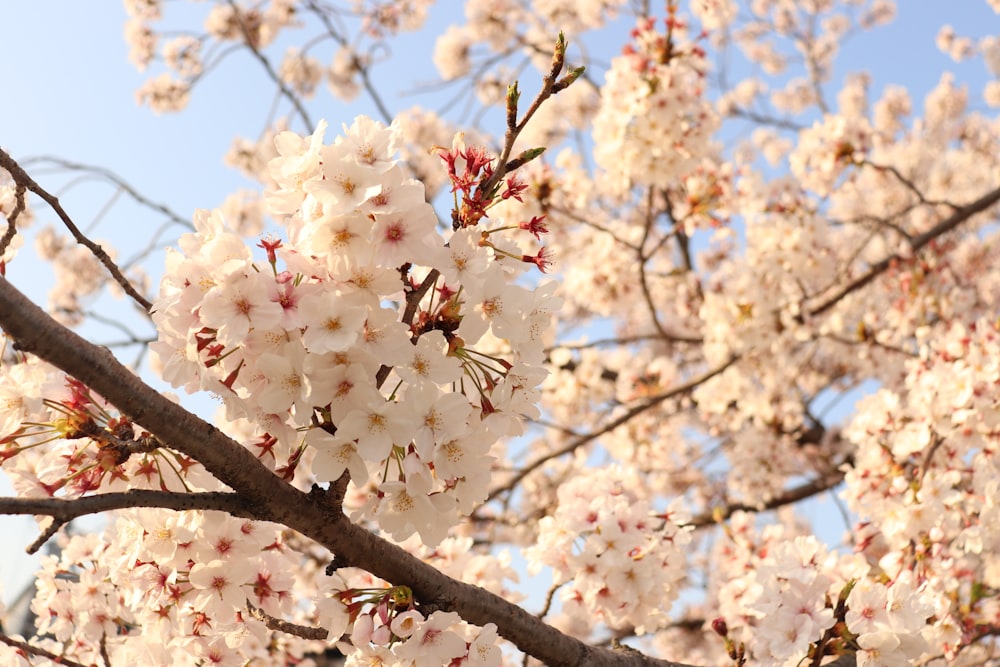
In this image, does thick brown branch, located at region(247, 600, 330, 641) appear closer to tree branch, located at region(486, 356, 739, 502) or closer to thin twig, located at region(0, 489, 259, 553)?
thin twig, located at region(0, 489, 259, 553)

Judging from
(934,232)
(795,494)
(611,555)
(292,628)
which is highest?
(934,232)

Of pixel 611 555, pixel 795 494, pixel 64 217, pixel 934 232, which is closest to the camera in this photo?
pixel 64 217

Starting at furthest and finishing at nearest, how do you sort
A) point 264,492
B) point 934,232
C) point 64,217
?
point 934,232 → point 64,217 → point 264,492

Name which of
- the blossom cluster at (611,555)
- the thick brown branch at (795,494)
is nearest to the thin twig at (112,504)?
the blossom cluster at (611,555)

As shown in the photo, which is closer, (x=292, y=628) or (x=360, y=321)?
(x=360, y=321)

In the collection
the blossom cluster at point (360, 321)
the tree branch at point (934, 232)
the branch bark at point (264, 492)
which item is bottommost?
the branch bark at point (264, 492)

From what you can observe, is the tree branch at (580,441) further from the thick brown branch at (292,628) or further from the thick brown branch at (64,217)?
the thick brown branch at (64,217)

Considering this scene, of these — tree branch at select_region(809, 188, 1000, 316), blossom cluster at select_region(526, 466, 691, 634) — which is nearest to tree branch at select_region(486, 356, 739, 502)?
tree branch at select_region(809, 188, 1000, 316)

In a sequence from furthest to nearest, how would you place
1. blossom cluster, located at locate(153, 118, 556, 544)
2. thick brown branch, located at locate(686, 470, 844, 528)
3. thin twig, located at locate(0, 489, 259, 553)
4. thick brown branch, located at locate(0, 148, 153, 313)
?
thick brown branch, located at locate(686, 470, 844, 528) → thick brown branch, located at locate(0, 148, 153, 313) → blossom cluster, located at locate(153, 118, 556, 544) → thin twig, located at locate(0, 489, 259, 553)

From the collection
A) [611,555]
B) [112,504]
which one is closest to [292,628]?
[112,504]

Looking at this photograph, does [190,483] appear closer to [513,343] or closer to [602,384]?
[513,343]

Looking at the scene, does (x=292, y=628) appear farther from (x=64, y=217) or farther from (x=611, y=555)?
(x=611, y=555)

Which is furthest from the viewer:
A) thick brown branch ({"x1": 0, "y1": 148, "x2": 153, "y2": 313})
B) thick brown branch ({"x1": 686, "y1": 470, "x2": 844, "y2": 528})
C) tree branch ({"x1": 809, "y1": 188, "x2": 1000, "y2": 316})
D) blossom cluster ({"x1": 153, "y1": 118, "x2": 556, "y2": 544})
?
thick brown branch ({"x1": 686, "y1": 470, "x2": 844, "y2": 528})

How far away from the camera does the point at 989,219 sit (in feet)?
33.1
